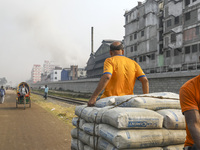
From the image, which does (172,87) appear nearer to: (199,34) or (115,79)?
(199,34)

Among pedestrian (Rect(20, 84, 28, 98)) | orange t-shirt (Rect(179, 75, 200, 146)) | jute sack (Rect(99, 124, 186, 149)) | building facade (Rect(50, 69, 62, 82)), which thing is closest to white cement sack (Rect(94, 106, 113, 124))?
jute sack (Rect(99, 124, 186, 149))

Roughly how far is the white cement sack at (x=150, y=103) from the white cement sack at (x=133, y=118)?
0.36ft

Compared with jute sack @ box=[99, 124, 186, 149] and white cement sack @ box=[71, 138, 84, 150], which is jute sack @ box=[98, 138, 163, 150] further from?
white cement sack @ box=[71, 138, 84, 150]

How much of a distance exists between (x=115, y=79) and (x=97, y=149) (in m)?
1.14

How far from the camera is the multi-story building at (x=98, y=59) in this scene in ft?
173

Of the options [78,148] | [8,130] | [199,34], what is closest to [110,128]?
[78,148]

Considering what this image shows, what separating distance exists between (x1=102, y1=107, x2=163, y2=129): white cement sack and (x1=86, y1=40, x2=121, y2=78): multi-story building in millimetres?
48400

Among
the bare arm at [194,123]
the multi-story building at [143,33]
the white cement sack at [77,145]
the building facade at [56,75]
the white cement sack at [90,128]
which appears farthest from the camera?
the building facade at [56,75]

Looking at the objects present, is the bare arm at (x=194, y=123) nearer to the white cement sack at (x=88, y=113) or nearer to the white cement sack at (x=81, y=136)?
the white cement sack at (x=88, y=113)

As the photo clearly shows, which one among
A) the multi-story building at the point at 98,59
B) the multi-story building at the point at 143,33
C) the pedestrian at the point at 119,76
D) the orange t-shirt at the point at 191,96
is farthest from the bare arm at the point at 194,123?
the multi-story building at the point at 98,59

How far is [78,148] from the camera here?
3619mm

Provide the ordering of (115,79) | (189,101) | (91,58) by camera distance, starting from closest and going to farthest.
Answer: (189,101)
(115,79)
(91,58)

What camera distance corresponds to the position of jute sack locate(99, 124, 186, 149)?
230 cm

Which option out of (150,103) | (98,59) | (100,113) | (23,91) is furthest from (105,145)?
(98,59)
